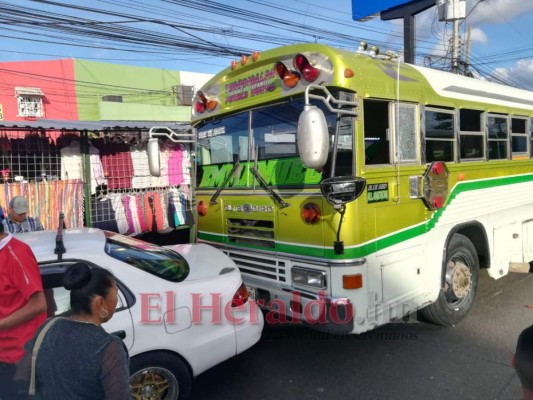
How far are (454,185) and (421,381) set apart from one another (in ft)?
6.84

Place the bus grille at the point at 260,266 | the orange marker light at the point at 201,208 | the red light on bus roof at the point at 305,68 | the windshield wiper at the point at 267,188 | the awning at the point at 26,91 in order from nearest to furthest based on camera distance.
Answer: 1. the red light on bus roof at the point at 305,68
2. the windshield wiper at the point at 267,188
3. the bus grille at the point at 260,266
4. the orange marker light at the point at 201,208
5. the awning at the point at 26,91

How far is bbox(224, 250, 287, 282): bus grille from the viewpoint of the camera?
4.10 m

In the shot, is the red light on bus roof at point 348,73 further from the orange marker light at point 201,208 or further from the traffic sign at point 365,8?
the traffic sign at point 365,8

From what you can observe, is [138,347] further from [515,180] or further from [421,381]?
[515,180]

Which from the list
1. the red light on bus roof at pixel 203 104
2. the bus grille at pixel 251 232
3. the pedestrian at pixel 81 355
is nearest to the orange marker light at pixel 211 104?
the red light on bus roof at pixel 203 104

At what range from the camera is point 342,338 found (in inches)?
186

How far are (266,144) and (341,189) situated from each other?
1.13 meters

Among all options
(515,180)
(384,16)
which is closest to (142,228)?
(515,180)

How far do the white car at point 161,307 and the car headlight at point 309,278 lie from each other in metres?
0.48

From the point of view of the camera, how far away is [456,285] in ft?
16.1

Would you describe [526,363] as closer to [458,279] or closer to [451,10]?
[458,279]

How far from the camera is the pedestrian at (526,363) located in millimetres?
1299

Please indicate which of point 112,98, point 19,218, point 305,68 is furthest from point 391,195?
point 112,98

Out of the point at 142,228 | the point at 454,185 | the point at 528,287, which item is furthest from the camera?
the point at 142,228
